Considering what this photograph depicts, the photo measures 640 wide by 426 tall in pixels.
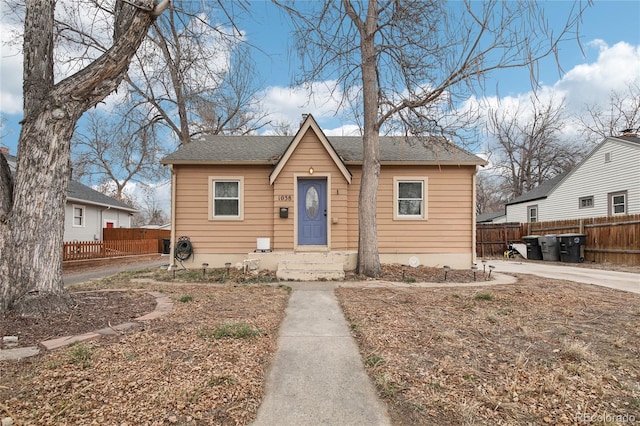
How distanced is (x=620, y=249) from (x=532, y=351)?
1268 cm

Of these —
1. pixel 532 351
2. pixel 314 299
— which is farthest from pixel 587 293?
pixel 314 299

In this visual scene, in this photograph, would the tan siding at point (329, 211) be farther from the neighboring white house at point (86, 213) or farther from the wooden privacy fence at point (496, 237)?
the neighboring white house at point (86, 213)

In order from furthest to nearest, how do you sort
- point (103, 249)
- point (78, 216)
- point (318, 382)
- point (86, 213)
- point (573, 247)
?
point (86, 213)
point (78, 216)
point (103, 249)
point (573, 247)
point (318, 382)

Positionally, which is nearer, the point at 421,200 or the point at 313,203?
the point at 313,203

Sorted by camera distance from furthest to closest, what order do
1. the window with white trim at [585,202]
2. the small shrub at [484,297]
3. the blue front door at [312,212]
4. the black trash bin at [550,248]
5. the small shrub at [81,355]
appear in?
1. the window with white trim at [585,202]
2. the black trash bin at [550,248]
3. the blue front door at [312,212]
4. the small shrub at [484,297]
5. the small shrub at [81,355]

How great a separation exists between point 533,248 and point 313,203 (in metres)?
12.2

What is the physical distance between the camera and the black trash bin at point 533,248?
49.1ft

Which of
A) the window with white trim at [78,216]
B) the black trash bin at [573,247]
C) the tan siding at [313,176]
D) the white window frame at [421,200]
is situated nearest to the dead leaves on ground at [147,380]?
the tan siding at [313,176]

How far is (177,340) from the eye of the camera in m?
3.30

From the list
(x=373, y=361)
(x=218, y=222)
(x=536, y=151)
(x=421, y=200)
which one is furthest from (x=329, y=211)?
(x=536, y=151)

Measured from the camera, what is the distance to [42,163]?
13.3 feet

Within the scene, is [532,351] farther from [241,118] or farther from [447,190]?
[241,118]

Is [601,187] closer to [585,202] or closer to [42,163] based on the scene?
[585,202]

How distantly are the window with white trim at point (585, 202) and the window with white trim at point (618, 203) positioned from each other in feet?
3.82
